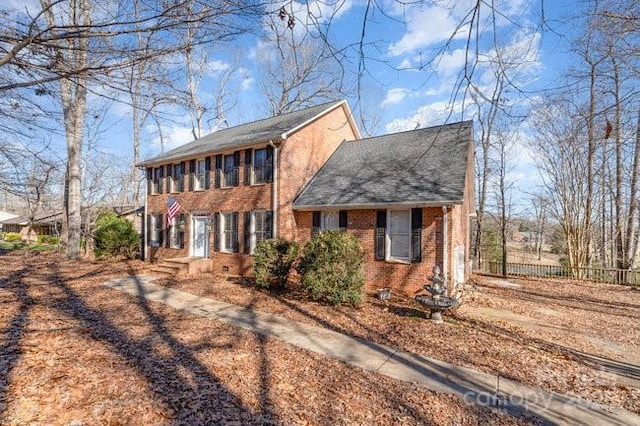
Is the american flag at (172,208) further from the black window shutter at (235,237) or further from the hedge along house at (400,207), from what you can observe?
the hedge along house at (400,207)

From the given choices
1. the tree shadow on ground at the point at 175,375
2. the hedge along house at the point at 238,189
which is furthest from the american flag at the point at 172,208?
the tree shadow on ground at the point at 175,375

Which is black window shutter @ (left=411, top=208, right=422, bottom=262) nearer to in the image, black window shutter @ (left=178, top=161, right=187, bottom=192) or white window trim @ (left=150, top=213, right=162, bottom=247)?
black window shutter @ (left=178, top=161, right=187, bottom=192)

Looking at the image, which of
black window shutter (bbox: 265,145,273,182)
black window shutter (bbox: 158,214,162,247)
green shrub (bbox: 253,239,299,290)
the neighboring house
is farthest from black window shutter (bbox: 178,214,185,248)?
the neighboring house

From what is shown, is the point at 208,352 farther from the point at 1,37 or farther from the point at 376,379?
the point at 1,37

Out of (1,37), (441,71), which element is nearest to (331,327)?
(441,71)

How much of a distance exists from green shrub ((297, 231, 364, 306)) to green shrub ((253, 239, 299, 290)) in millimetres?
1513

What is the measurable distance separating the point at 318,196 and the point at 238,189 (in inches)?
134

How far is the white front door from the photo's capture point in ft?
47.2

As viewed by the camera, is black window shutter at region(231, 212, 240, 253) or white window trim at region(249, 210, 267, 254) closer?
white window trim at region(249, 210, 267, 254)

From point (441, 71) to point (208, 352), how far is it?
499 centimetres

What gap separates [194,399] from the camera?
3680 mm

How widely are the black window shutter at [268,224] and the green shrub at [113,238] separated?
924 centimetres

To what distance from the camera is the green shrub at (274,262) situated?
33.0ft

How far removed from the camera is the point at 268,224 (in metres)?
12.1
